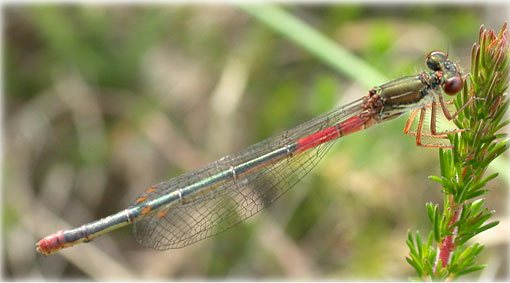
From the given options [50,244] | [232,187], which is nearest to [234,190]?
[232,187]

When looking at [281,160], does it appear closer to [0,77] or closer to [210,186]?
[210,186]

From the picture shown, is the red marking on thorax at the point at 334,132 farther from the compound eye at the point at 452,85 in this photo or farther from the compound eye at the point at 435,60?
the compound eye at the point at 452,85

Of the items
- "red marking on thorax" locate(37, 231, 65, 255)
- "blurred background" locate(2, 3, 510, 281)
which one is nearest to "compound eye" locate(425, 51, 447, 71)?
"blurred background" locate(2, 3, 510, 281)

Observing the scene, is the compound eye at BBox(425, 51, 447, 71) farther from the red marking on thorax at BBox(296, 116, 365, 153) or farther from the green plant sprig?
the green plant sprig

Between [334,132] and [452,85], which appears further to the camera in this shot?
[334,132]

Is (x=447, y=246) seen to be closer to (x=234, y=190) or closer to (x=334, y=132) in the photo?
(x=334, y=132)

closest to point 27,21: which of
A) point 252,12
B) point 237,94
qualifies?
point 237,94
